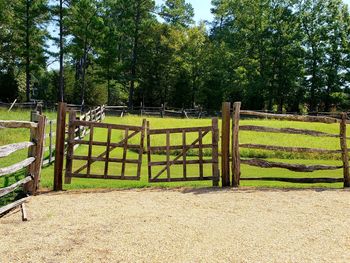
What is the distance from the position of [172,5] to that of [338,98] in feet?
72.8

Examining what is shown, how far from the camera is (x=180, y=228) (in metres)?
6.07

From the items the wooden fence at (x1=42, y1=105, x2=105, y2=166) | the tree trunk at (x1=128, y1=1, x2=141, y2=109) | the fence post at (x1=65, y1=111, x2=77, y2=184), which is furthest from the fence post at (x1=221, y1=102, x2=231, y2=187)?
the tree trunk at (x1=128, y1=1, x2=141, y2=109)

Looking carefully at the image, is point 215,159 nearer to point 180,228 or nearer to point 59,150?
point 59,150

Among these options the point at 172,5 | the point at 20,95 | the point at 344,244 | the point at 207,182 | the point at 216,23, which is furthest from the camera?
the point at 216,23

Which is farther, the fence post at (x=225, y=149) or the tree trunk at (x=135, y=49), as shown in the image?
the tree trunk at (x=135, y=49)

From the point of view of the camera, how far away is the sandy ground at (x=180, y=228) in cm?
498

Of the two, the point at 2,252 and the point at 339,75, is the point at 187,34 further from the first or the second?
the point at 2,252

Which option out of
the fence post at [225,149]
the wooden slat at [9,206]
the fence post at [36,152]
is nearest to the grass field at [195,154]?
the fence post at [225,149]

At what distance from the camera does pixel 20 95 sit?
44906mm

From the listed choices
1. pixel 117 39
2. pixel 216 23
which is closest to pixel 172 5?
pixel 117 39

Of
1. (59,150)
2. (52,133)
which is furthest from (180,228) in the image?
(52,133)

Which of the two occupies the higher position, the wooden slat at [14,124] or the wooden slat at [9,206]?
the wooden slat at [14,124]

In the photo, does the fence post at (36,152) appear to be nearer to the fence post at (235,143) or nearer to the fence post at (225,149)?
the fence post at (225,149)

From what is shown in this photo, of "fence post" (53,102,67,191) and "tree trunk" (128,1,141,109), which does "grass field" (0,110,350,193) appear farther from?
"tree trunk" (128,1,141,109)
